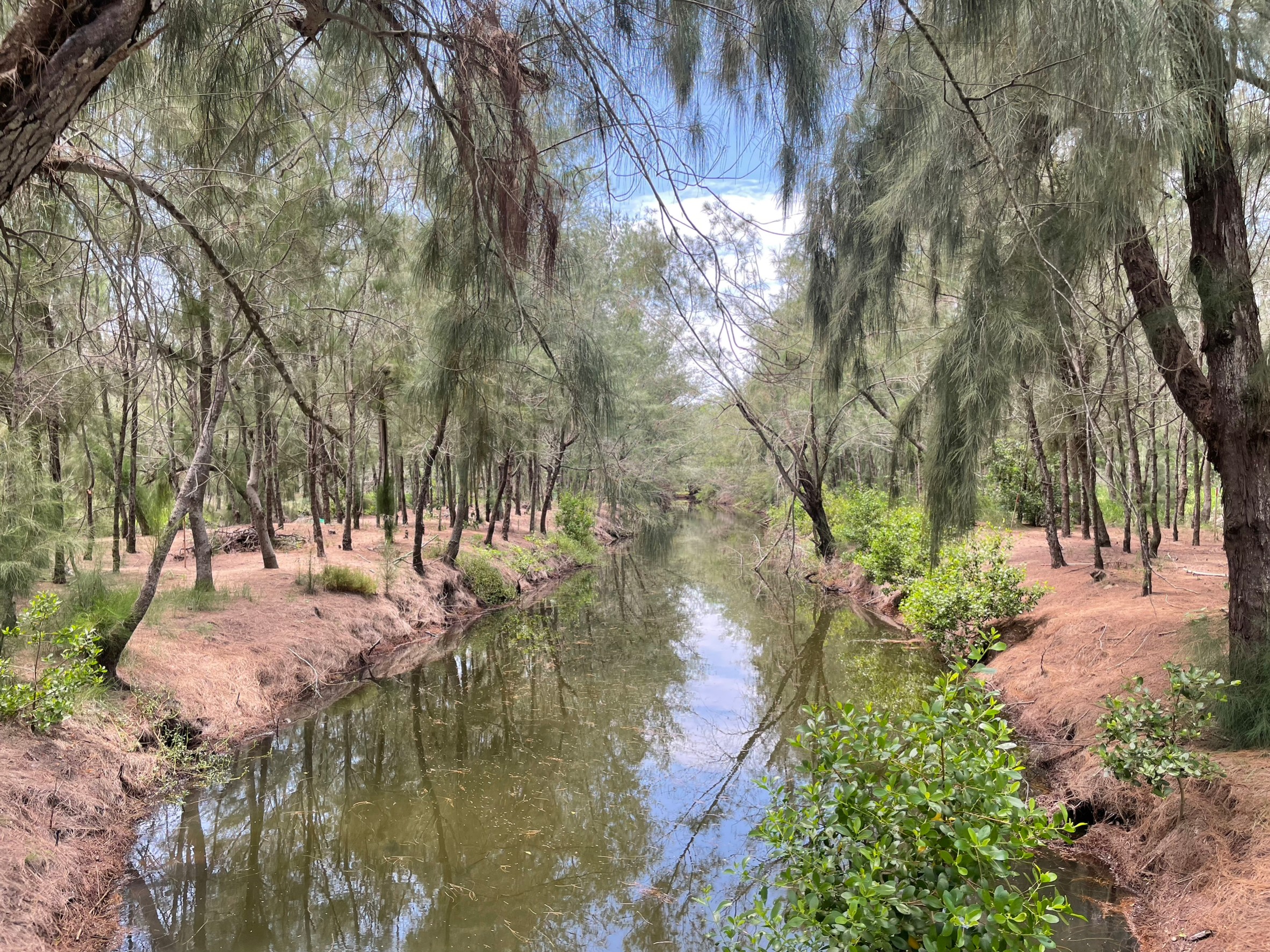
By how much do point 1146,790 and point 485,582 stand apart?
966cm

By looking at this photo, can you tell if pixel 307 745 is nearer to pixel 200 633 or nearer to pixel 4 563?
pixel 200 633

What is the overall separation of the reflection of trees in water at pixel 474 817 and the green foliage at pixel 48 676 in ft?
3.31

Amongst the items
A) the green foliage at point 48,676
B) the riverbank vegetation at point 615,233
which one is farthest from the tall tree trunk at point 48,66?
the green foliage at point 48,676

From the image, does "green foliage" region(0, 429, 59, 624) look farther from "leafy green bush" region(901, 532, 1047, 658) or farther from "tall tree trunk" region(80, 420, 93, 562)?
"leafy green bush" region(901, 532, 1047, 658)

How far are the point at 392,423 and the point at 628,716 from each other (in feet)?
27.7

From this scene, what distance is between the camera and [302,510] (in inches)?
854

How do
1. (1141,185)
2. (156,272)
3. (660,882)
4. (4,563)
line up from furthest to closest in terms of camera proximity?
(4,563)
(660,882)
(156,272)
(1141,185)

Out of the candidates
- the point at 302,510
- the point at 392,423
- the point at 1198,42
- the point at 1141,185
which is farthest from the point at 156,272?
the point at 302,510

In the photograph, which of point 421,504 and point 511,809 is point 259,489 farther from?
point 511,809

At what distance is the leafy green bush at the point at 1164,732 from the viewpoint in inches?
137

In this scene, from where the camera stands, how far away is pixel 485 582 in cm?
1203

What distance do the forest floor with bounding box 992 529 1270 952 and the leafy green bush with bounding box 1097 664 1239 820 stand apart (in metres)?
0.16

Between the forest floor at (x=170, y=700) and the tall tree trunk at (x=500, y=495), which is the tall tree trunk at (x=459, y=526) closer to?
the forest floor at (x=170, y=700)

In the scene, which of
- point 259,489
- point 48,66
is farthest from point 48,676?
point 259,489
